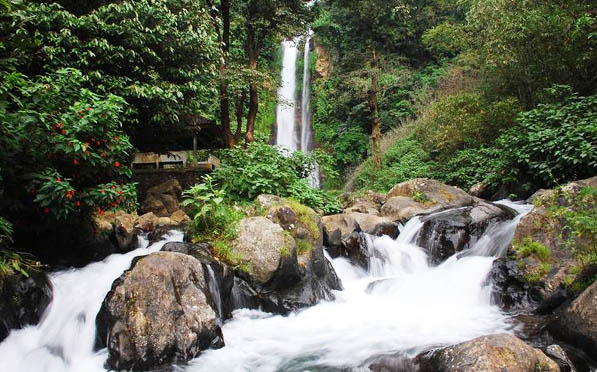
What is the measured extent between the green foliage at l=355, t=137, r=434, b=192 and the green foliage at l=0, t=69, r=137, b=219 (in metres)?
13.2

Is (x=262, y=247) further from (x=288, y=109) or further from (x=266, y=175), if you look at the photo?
(x=288, y=109)

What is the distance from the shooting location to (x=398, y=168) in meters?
18.3

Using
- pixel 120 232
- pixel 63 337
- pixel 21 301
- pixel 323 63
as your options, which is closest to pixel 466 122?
pixel 120 232

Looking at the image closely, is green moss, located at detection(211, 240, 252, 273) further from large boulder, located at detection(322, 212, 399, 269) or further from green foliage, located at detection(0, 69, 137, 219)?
large boulder, located at detection(322, 212, 399, 269)

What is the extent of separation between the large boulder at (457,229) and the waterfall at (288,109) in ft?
61.2

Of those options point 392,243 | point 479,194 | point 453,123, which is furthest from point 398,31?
point 392,243

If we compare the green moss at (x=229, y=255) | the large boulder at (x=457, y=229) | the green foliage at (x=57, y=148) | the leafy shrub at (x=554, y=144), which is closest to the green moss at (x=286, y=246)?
the green moss at (x=229, y=255)

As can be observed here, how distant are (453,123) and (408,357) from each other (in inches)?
525

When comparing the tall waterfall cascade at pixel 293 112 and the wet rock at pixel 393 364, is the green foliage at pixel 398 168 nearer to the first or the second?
the tall waterfall cascade at pixel 293 112

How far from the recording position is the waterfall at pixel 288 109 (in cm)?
3064

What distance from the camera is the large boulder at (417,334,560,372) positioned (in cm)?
387

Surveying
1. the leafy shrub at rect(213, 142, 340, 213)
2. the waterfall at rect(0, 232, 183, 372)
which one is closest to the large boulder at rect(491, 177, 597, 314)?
the leafy shrub at rect(213, 142, 340, 213)

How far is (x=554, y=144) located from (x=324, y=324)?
7625mm

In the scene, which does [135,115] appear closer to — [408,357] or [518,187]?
[408,357]
